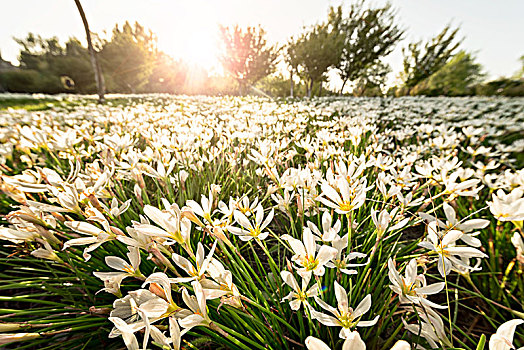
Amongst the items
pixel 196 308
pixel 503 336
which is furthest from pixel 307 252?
pixel 503 336

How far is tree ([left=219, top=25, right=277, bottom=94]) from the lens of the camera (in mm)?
28781

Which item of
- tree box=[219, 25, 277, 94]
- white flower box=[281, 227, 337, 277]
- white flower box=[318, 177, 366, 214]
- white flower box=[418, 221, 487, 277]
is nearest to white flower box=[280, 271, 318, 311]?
white flower box=[281, 227, 337, 277]

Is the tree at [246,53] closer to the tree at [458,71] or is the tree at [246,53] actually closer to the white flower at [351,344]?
the tree at [458,71]

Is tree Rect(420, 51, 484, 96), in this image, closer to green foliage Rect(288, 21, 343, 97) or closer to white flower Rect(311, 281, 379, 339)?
green foliage Rect(288, 21, 343, 97)

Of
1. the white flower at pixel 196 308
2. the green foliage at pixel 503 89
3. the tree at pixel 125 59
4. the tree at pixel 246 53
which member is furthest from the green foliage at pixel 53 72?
the green foliage at pixel 503 89

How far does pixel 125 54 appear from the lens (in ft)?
98.6

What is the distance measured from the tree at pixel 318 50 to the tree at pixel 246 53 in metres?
8.05

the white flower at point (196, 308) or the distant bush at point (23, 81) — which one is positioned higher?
the distant bush at point (23, 81)

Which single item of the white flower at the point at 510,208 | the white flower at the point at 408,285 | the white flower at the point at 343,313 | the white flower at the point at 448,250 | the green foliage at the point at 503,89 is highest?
the green foliage at the point at 503,89

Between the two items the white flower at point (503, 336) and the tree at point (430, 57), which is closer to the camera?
the white flower at point (503, 336)

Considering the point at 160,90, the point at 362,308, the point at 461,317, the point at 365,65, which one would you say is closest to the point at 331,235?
the point at 362,308

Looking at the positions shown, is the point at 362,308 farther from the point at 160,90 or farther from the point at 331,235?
the point at 160,90

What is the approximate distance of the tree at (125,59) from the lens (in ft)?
97.9

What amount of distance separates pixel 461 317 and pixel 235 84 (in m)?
51.1
